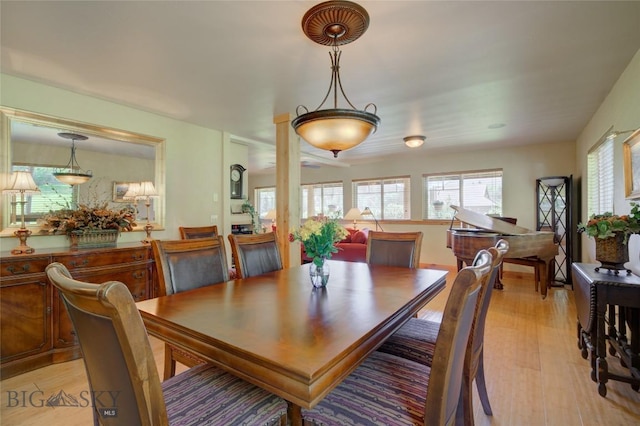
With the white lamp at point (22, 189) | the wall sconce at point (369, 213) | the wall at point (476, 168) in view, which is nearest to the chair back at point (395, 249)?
the white lamp at point (22, 189)

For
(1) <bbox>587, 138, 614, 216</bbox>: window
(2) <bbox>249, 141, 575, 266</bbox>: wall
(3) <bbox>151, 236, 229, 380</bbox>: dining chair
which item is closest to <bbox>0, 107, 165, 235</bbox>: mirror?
(3) <bbox>151, 236, 229, 380</bbox>: dining chair

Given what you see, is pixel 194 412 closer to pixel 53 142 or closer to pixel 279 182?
pixel 279 182

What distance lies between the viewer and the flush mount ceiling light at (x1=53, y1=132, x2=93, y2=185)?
116 inches

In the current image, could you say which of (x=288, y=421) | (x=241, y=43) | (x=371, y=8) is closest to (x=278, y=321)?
(x=288, y=421)

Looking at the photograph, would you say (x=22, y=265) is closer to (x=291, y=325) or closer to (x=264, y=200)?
(x=291, y=325)

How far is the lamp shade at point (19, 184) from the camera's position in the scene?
2.53m

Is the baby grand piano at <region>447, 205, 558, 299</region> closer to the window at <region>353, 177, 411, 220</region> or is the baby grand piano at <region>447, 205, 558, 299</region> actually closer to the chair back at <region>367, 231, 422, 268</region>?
the chair back at <region>367, 231, 422, 268</region>

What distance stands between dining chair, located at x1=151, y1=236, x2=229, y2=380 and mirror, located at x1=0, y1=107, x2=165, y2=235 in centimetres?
182

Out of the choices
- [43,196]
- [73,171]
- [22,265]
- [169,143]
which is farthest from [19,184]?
[169,143]

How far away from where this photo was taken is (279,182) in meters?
3.71

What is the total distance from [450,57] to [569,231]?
4157mm

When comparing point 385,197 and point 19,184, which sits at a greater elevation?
point 385,197

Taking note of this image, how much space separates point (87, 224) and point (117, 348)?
2.72 metres

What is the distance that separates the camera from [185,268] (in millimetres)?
1851
